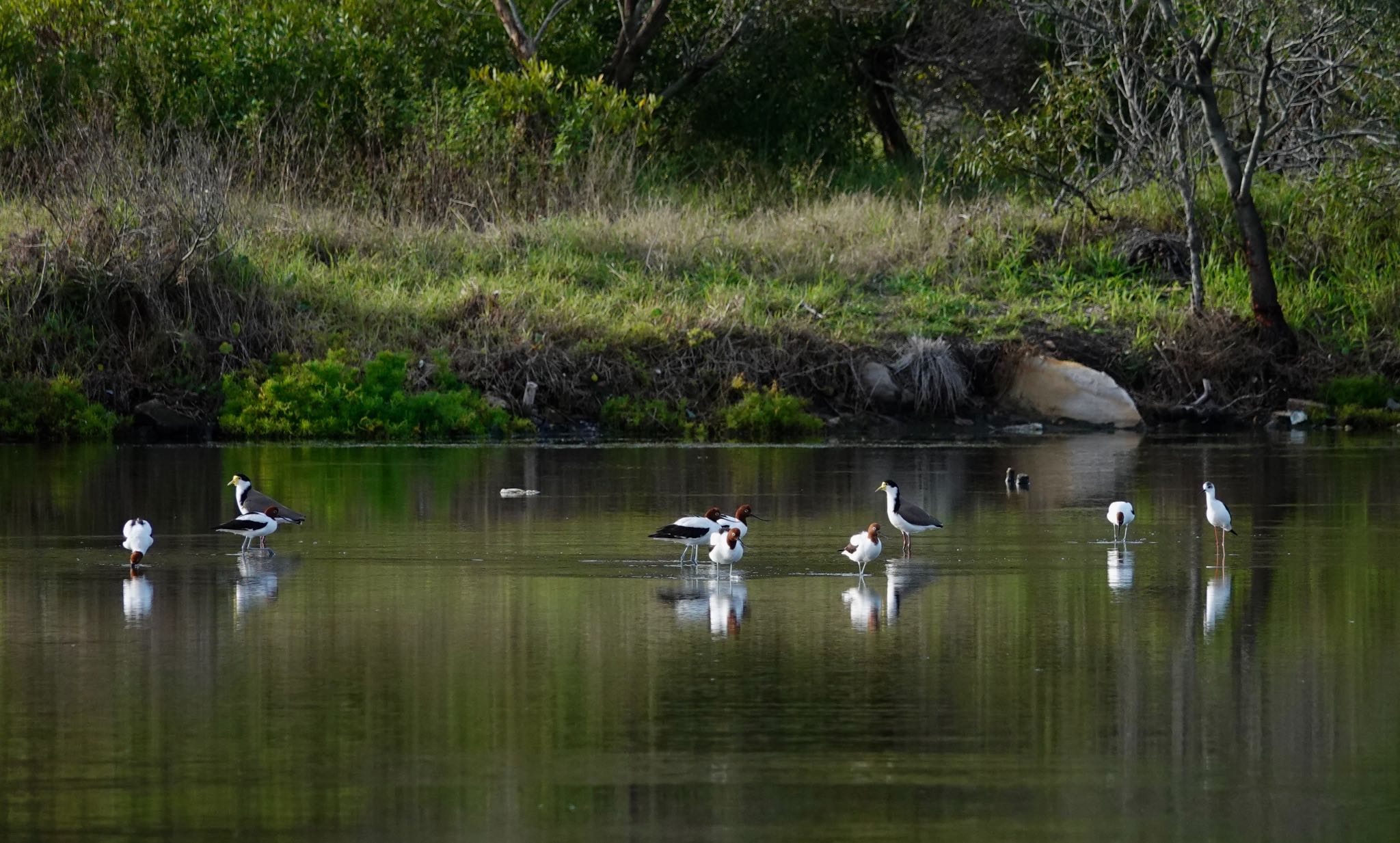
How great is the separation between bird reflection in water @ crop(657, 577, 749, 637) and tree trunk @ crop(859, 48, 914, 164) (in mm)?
24234

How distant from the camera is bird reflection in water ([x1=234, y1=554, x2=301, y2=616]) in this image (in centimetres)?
1076

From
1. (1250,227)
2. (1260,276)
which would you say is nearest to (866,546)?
(1260,276)

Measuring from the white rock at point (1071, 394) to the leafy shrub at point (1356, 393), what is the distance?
2.54m

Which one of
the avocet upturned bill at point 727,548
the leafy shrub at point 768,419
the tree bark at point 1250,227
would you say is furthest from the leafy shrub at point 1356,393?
the avocet upturned bill at point 727,548

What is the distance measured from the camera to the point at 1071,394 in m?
25.6

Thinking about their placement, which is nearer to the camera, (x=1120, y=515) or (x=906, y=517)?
(x=906, y=517)

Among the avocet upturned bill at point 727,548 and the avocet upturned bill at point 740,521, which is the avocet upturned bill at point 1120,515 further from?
the avocet upturned bill at point 727,548

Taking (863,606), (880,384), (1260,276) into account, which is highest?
(1260,276)

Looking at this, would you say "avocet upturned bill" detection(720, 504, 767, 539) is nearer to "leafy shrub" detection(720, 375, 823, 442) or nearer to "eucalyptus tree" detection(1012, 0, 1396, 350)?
"leafy shrub" detection(720, 375, 823, 442)

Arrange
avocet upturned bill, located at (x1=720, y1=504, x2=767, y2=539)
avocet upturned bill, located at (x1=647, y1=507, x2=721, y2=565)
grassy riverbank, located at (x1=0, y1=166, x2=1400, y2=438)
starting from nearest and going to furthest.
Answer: avocet upturned bill, located at (x1=647, y1=507, x2=721, y2=565) < avocet upturned bill, located at (x1=720, y1=504, x2=767, y2=539) < grassy riverbank, located at (x1=0, y1=166, x2=1400, y2=438)

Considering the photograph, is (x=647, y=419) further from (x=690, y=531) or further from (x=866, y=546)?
(x=866, y=546)

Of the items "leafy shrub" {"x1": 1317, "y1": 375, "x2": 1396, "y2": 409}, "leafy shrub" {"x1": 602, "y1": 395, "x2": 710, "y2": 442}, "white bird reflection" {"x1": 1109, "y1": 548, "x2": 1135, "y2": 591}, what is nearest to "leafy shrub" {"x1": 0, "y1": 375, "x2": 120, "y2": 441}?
"leafy shrub" {"x1": 602, "y1": 395, "x2": 710, "y2": 442}

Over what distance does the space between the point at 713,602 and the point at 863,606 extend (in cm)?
81

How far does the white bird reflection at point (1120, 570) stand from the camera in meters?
11.5
